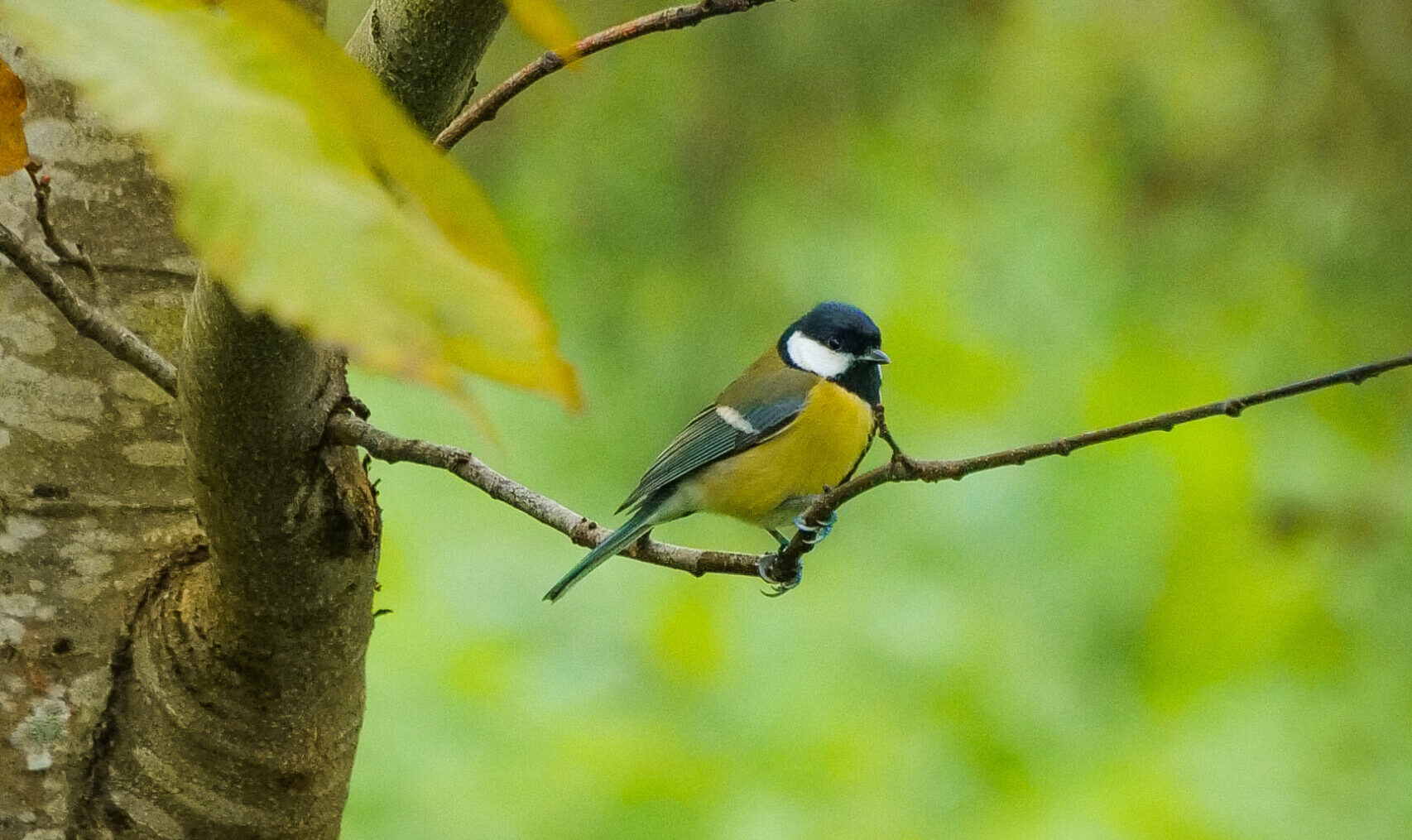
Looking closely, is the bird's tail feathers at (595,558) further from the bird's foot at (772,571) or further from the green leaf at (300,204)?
the green leaf at (300,204)

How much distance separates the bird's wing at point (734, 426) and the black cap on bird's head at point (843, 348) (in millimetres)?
35

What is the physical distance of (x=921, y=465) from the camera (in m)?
0.51

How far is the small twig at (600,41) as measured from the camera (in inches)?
23.8

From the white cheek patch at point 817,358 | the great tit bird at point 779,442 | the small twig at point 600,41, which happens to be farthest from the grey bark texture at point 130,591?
the white cheek patch at point 817,358

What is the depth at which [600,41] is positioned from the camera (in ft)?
2.14

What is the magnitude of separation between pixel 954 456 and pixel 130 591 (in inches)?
57.2

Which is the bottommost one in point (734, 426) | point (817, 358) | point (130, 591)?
point (130, 591)

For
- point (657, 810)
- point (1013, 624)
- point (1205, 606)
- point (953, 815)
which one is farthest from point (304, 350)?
point (1205, 606)

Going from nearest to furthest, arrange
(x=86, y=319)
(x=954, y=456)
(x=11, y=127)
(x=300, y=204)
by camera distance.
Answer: (x=300, y=204) → (x=11, y=127) → (x=86, y=319) → (x=954, y=456)

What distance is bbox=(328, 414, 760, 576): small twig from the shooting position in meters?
0.71

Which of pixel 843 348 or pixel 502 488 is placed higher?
pixel 843 348

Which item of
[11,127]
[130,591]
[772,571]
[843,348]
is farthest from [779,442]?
[11,127]

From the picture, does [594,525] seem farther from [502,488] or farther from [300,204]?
[300,204]

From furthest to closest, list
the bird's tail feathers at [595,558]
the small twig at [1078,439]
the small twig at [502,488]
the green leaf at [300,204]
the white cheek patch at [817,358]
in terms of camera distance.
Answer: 1. the white cheek patch at [817,358]
2. the bird's tail feathers at [595,558]
3. the small twig at [502,488]
4. the small twig at [1078,439]
5. the green leaf at [300,204]
